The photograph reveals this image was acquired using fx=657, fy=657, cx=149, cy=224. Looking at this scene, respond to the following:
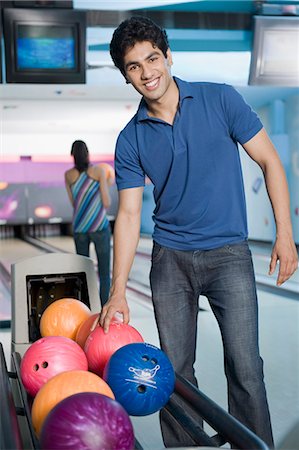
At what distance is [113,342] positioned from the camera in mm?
1887

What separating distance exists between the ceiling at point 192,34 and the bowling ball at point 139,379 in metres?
3.21

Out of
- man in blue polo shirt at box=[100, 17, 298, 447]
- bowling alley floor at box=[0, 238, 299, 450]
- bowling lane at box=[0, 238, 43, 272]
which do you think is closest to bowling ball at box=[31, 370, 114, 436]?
man in blue polo shirt at box=[100, 17, 298, 447]

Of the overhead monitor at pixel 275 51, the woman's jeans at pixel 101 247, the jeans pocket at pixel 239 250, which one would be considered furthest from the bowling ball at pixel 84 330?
the overhead monitor at pixel 275 51

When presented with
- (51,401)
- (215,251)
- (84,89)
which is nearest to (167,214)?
(215,251)

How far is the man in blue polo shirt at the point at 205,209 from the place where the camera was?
1880mm

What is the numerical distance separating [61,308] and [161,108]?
2.58 ft

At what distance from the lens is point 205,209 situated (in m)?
1.93

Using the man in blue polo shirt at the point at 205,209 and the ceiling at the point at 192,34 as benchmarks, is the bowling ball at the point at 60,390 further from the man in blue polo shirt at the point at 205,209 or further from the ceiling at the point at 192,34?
the ceiling at the point at 192,34

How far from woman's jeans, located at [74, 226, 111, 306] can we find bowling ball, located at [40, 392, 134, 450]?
3.12 metres

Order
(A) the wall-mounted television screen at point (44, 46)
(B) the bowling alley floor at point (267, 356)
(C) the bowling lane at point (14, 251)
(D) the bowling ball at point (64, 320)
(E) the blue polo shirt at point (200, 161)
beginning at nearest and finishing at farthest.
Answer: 1. (E) the blue polo shirt at point (200, 161)
2. (D) the bowling ball at point (64, 320)
3. (B) the bowling alley floor at point (267, 356)
4. (A) the wall-mounted television screen at point (44, 46)
5. (C) the bowling lane at point (14, 251)

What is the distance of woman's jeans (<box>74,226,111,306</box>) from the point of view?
4480mm

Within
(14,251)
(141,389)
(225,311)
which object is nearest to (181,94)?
(225,311)

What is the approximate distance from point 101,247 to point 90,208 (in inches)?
11.2

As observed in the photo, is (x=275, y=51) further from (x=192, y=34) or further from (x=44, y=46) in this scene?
(x=44, y=46)
